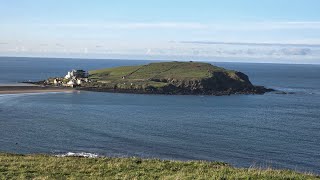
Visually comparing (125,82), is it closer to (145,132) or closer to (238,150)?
(145,132)

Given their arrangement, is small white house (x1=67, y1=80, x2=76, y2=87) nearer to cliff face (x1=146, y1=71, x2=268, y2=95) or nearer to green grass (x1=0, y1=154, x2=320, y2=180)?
cliff face (x1=146, y1=71, x2=268, y2=95)

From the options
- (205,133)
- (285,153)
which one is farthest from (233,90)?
(285,153)

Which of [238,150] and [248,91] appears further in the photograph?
[248,91]

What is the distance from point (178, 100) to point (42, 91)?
165 feet

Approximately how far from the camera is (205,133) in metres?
75.6

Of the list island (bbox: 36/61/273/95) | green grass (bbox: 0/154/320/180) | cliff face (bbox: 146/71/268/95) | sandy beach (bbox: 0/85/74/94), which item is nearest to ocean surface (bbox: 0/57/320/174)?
sandy beach (bbox: 0/85/74/94)

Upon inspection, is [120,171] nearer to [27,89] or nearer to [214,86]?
[27,89]

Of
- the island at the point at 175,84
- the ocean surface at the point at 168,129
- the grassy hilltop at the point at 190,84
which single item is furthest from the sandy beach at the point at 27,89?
the ocean surface at the point at 168,129

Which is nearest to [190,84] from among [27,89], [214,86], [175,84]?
[175,84]

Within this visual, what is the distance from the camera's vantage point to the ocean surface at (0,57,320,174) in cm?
5791

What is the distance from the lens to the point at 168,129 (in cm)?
8019

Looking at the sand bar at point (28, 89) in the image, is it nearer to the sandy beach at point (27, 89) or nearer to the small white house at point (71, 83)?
the sandy beach at point (27, 89)

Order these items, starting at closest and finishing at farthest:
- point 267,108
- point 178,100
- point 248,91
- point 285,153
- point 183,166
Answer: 1. point 183,166
2. point 285,153
3. point 267,108
4. point 178,100
5. point 248,91

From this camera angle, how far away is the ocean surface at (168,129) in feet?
190
